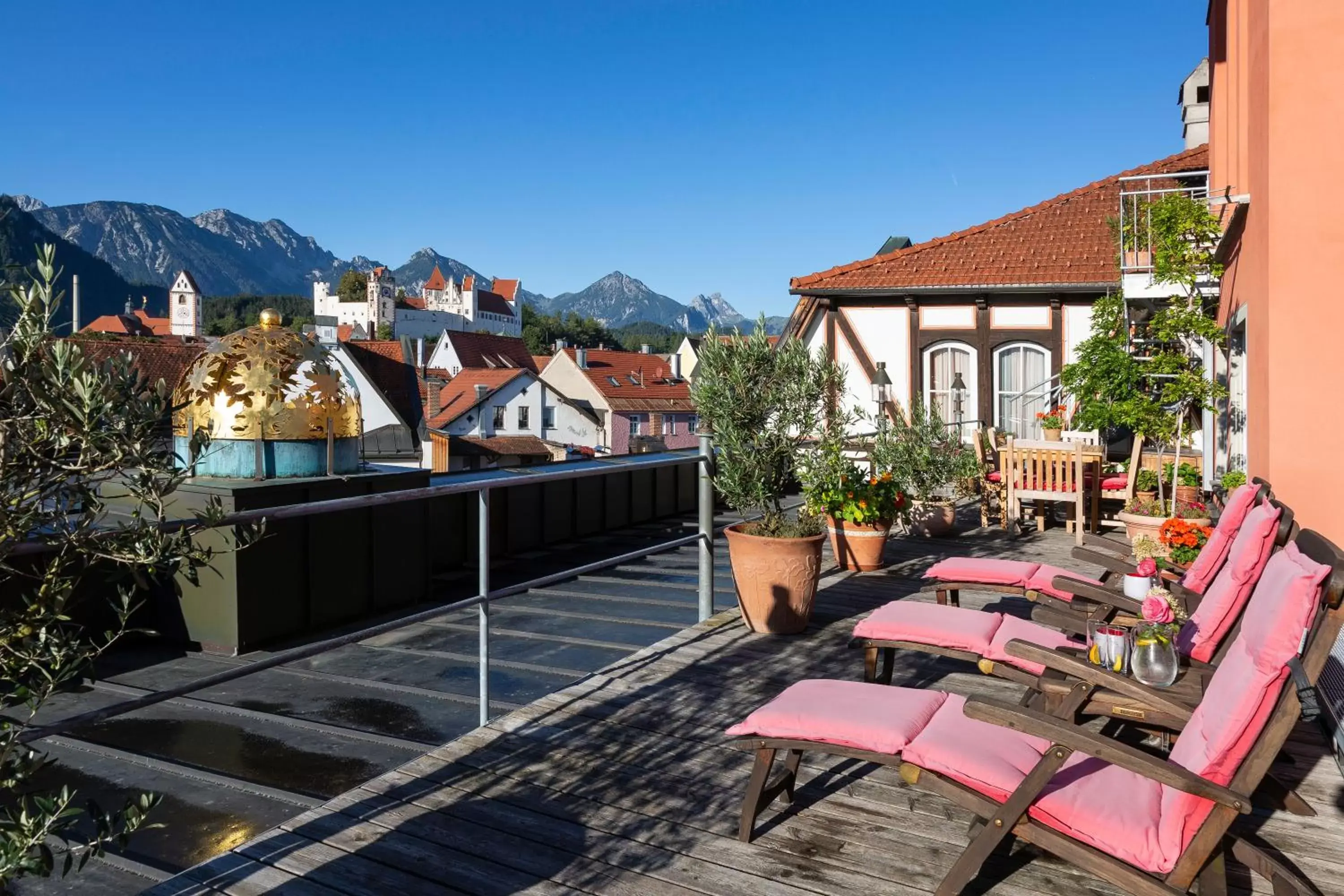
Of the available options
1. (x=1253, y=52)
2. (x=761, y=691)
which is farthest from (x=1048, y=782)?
(x=1253, y=52)

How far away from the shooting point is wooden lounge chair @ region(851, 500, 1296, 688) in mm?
3488

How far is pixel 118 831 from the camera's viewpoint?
169 cm

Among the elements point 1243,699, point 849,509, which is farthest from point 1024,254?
point 1243,699

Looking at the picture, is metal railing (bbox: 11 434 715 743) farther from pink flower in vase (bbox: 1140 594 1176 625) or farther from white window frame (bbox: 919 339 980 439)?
white window frame (bbox: 919 339 980 439)

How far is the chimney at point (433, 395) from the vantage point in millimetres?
65625

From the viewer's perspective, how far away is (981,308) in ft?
53.2

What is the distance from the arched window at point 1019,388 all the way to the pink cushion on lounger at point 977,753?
1411 cm

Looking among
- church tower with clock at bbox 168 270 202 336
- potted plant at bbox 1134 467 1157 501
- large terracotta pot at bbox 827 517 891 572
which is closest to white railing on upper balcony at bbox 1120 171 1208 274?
potted plant at bbox 1134 467 1157 501

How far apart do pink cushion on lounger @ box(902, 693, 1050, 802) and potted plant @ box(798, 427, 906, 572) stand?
13.9 feet

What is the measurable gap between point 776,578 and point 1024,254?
501 inches

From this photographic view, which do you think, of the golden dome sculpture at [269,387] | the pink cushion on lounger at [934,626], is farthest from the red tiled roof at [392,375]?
the pink cushion on lounger at [934,626]

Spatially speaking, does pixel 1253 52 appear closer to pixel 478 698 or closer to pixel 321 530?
pixel 478 698

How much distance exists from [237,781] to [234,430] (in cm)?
396

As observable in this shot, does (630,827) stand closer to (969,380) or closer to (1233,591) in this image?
(1233,591)
